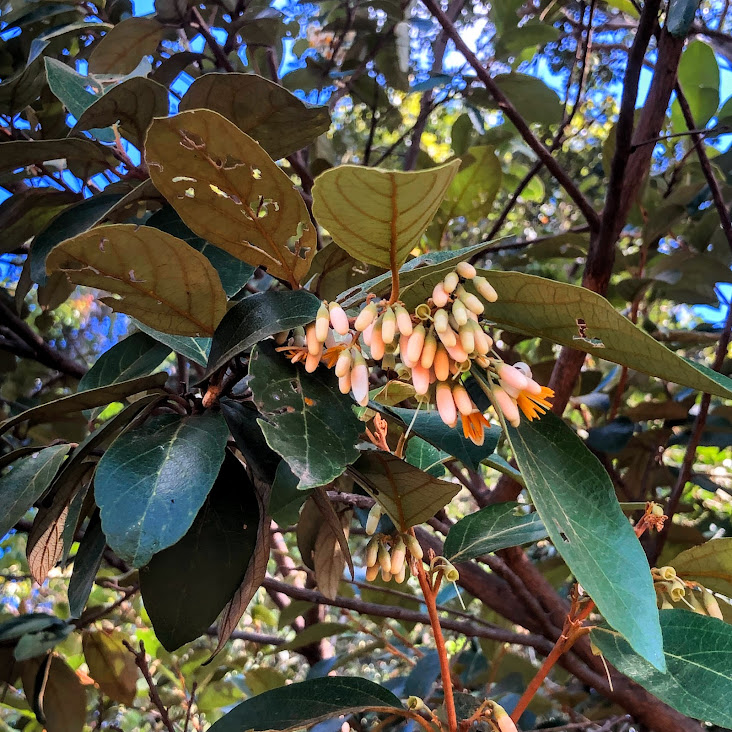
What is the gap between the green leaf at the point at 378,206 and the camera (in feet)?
1.32

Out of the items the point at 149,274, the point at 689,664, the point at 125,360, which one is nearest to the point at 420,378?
the point at 149,274

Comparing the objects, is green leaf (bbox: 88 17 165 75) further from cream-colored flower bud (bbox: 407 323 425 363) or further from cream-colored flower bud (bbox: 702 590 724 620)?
cream-colored flower bud (bbox: 702 590 724 620)

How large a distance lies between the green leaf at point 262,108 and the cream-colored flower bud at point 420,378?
349mm

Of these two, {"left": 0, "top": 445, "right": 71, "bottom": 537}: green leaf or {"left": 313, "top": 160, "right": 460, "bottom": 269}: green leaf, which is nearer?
{"left": 313, "top": 160, "right": 460, "bottom": 269}: green leaf

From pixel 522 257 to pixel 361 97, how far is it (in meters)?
0.65

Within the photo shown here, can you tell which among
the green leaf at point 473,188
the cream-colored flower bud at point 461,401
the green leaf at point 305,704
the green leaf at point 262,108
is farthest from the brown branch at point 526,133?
the green leaf at point 305,704

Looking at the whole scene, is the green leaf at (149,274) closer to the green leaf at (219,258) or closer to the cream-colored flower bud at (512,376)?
the green leaf at (219,258)

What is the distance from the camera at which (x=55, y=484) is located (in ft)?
2.05

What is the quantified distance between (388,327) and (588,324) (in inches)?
6.1

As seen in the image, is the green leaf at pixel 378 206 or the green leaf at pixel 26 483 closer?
the green leaf at pixel 378 206

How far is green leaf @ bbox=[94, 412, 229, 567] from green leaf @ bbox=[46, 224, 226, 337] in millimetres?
94

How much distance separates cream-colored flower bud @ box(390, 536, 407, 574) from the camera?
0.62 m

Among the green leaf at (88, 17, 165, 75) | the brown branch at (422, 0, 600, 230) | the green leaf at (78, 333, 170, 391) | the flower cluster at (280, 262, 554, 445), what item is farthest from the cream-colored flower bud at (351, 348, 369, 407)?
the green leaf at (88, 17, 165, 75)

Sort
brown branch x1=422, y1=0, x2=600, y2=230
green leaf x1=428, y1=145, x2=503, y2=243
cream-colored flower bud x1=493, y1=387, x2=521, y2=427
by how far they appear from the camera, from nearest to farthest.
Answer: cream-colored flower bud x1=493, y1=387, x2=521, y2=427, brown branch x1=422, y1=0, x2=600, y2=230, green leaf x1=428, y1=145, x2=503, y2=243
